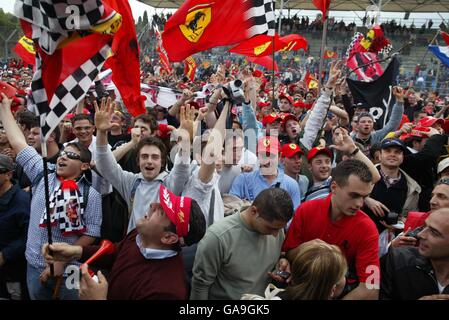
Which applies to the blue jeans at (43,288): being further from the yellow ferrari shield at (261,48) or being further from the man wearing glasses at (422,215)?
the yellow ferrari shield at (261,48)

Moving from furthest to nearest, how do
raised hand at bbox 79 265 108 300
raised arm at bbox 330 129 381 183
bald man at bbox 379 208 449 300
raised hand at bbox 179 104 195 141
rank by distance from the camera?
raised arm at bbox 330 129 381 183 → raised hand at bbox 179 104 195 141 → bald man at bbox 379 208 449 300 → raised hand at bbox 79 265 108 300

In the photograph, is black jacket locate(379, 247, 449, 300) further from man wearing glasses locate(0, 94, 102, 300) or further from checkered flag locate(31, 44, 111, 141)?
checkered flag locate(31, 44, 111, 141)

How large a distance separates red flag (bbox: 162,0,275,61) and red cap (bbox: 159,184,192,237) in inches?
123

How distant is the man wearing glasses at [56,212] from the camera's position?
3111 mm

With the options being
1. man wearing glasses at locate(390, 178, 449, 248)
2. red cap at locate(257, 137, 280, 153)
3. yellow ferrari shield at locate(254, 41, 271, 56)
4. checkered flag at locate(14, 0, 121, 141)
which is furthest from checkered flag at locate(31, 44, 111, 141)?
yellow ferrari shield at locate(254, 41, 271, 56)

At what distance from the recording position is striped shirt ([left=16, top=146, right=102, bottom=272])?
3136 millimetres

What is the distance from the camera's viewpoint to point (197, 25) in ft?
17.2

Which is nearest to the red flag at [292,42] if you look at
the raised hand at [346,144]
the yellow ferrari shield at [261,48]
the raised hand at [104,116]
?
the yellow ferrari shield at [261,48]

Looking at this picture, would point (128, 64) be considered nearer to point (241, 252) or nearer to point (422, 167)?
point (241, 252)

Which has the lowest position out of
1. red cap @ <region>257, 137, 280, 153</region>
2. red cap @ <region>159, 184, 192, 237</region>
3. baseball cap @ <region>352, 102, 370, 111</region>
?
baseball cap @ <region>352, 102, 370, 111</region>

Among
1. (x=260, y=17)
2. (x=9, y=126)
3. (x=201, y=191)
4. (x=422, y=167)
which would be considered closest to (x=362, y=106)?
(x=260, y=17)

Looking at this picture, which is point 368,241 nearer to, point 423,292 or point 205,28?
point 423,292

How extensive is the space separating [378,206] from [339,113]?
11.6 feet

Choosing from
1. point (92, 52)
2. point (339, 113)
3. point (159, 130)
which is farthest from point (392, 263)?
point (339, 113)
